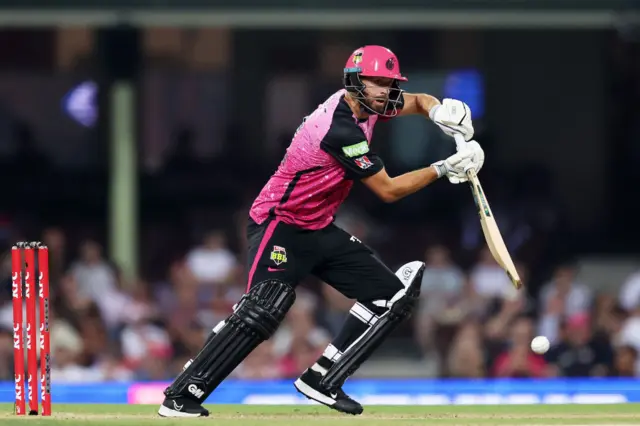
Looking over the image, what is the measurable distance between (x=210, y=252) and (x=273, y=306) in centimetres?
554

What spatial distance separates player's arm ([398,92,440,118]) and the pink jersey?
286mm

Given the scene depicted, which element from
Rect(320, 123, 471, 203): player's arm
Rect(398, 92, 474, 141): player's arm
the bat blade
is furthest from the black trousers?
Rect(398, 92, 474, 141): player's arm

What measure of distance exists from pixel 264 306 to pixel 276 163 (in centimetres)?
744

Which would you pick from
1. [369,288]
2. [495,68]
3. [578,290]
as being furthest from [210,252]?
[369,288]

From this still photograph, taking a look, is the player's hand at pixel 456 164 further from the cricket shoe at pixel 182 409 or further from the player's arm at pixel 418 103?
the cricket shoe at pixel 182 409

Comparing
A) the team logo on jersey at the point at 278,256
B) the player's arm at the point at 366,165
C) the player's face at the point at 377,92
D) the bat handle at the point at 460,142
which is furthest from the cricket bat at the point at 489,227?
the team logo on jersey at the point at 278,256

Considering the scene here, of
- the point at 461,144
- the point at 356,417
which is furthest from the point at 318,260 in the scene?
the point at 461,144

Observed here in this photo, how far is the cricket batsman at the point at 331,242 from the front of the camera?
6.72 metres

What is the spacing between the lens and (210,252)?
482 inches

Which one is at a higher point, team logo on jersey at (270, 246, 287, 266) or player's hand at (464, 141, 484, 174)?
player's hand at (464, 141, 484, 174)

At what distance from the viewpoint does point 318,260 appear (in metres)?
6.95

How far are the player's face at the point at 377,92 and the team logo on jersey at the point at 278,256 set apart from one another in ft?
2.52

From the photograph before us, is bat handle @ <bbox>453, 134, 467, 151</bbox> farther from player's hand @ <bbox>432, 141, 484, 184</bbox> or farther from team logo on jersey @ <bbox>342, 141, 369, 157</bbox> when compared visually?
team logo on jersey @ <bbox>342, 141, 369, 157</bbox>

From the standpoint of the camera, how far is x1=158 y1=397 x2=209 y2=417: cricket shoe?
22.1 ft
